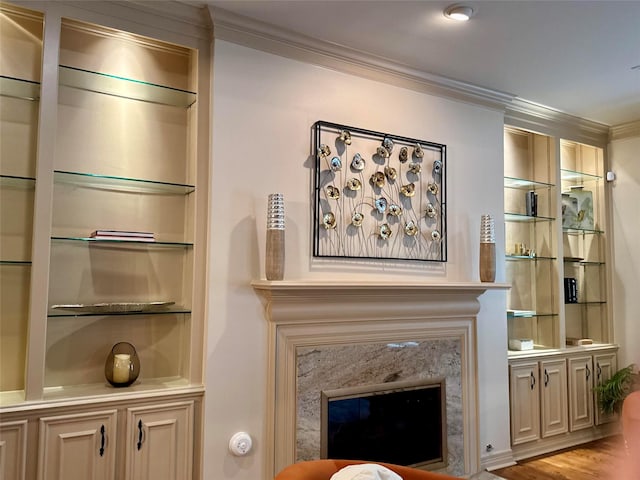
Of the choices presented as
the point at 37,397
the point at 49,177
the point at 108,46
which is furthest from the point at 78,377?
the point at 108,46

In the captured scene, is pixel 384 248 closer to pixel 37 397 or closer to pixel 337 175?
pixel 337 175

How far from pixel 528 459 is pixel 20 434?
3.54 meters

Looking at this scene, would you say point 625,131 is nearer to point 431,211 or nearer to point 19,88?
point 431,211

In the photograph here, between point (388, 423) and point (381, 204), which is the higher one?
point (381, 204)

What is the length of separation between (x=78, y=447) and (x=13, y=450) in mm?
265

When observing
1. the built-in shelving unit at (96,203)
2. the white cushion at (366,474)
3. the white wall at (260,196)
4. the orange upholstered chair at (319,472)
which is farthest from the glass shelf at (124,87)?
the white cushion at (366,474)

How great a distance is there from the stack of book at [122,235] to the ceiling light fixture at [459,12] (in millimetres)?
2026

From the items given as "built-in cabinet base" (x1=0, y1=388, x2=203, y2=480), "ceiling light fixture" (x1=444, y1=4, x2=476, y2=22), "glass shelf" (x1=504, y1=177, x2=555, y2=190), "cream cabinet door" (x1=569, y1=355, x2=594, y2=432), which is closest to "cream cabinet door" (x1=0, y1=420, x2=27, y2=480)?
"built-in cabinet base" (x1=0, y1=388, x2=203, y2=480)

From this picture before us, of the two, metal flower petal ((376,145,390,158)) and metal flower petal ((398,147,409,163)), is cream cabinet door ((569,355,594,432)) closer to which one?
metal flower petal ((398,147,409,163))

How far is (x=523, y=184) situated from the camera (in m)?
4.36

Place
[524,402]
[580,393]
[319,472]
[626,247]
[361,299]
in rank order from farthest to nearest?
[626,247], [580,393], [524,402], [361,299], [319,472]

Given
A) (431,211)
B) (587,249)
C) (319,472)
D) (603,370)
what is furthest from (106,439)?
(587,249)

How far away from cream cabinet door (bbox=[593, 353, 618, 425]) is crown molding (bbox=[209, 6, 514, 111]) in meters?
2.48

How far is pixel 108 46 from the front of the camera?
2.68 m
